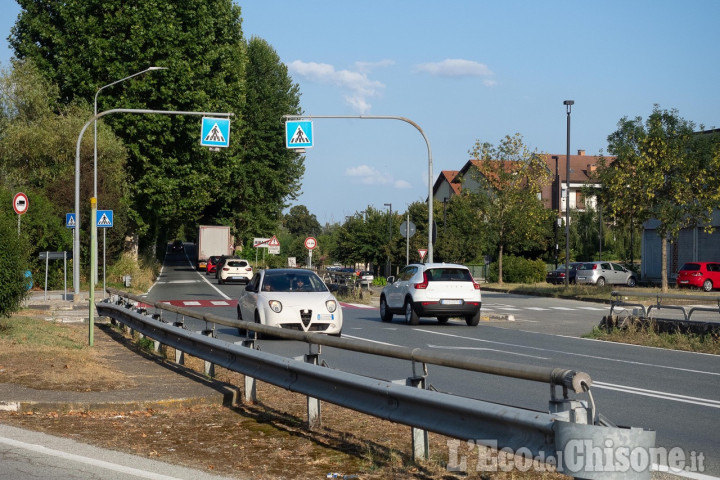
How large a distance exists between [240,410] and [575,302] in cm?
3312

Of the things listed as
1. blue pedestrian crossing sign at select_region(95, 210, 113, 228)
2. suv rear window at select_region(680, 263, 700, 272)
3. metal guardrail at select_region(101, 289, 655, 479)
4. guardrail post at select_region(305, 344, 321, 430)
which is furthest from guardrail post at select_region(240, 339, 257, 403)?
suv rear window at select_region(680, 263, 700, 272)

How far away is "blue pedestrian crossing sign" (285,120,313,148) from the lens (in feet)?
104

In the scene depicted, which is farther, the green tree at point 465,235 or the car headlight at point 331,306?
the green tree at point 465,235

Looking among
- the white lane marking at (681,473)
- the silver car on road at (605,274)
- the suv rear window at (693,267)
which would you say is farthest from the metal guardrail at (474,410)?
Answer: the silver car on road at (605,274)

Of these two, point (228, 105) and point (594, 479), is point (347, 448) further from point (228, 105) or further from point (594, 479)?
point (228, 105)

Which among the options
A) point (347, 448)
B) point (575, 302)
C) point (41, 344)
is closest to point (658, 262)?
point (575, 302)

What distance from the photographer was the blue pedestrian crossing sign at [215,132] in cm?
3259

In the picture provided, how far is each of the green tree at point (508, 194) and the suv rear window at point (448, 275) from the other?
3145cm

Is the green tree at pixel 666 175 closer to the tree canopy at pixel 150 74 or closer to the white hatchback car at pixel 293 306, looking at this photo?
the tree canopy at pixel 150 74

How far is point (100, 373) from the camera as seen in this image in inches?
449

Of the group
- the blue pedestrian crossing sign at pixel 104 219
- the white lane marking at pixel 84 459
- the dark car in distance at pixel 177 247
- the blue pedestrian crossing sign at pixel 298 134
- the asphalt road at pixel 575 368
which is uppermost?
the blue pedestrian crossing sign at pixel 298 134

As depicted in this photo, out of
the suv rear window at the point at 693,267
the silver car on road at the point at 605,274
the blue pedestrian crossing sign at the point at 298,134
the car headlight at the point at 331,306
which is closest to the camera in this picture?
the car headlight at the point at 331,306

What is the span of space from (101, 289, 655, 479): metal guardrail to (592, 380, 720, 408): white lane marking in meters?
4.63

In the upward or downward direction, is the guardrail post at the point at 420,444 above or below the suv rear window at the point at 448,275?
below
